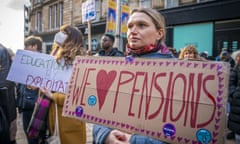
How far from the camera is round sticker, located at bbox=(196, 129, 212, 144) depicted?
1.07 meters

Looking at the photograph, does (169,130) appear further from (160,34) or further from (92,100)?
(160,34)

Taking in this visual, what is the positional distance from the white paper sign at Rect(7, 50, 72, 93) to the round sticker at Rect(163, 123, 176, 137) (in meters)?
1.28

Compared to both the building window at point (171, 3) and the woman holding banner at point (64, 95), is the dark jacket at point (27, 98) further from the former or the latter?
the building window at point (171, 3)

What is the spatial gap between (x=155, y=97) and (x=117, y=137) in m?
0.32

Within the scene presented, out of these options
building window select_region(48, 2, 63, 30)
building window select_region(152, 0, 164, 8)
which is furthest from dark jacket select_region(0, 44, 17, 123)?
building window select_region(48, 2, 63, 30)

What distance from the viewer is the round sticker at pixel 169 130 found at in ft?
3.83

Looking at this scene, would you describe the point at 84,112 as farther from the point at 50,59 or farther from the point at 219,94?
the point at 50,59

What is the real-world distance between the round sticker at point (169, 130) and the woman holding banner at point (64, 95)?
128 cm

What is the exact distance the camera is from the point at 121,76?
1375 mm

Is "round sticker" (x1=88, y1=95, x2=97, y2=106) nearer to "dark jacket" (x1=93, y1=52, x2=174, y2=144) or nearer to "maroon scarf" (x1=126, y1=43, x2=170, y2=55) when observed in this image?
"dark jacket" (x1=93, y1=52, x2=174, y2=144)

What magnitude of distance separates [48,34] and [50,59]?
2189 centimetres

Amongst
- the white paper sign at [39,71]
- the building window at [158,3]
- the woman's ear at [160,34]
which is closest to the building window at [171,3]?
the building window at [158,3]

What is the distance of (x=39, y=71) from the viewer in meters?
2.44

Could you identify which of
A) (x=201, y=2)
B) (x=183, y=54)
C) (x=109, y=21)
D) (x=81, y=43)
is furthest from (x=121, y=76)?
(x=201, y=2)
